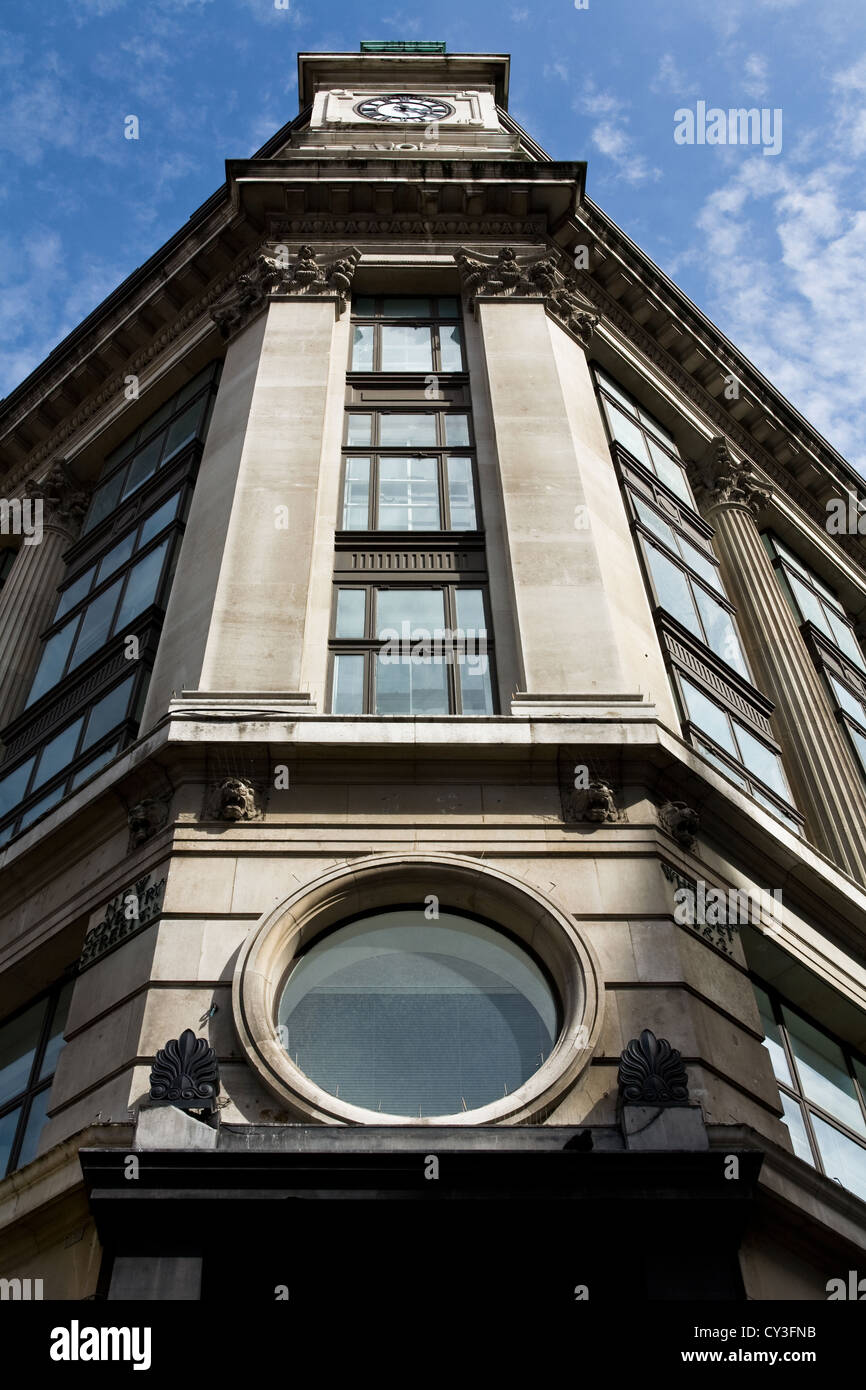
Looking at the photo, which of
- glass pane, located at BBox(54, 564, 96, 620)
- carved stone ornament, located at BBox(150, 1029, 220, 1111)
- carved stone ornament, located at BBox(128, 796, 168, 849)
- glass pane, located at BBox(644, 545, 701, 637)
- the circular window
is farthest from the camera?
glass pane, located at BBox(54, 564, 96, 620)

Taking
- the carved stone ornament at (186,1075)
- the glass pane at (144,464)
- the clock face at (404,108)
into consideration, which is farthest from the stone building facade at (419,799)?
the clock face at (404,108)

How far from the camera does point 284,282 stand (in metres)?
27.4

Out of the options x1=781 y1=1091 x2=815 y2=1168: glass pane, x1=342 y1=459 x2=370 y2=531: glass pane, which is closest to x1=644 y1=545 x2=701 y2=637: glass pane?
x1=342 y1=459 x2=370 y2=531: glass pane

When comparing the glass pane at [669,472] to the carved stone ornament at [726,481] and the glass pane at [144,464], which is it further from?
the glass pane at [144,464]

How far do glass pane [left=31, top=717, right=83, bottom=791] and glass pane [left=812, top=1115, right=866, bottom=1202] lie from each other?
12155 mm

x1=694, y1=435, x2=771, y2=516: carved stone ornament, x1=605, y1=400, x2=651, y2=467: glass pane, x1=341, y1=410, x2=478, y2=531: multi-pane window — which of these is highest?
x1=694, y1=435, x2=771, y2=516: carved stone ornament

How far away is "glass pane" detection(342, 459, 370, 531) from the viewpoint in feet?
70.5

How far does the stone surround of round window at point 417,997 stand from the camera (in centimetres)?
1237

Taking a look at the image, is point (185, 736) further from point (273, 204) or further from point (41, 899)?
point (273, 204)

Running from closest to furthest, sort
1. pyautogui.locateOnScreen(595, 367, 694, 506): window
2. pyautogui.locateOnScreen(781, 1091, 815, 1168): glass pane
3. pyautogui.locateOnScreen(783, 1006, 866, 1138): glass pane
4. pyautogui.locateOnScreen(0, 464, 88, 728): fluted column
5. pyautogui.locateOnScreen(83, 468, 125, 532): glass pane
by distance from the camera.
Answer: pyautogui.locateOnScreen(781, 1091, 815, 1168): glass pane
pyautogui.locateOnScreen(783, 1006, 866, 1138): glass pane
pyautogui.locateOnScreen(0, 464, 88, 728): fluted column
pyautogui.locateOnScreen(595, 367, 694, 506): window
pyautogui.locateOnScreen(83, 468, 125, 532): glass pane

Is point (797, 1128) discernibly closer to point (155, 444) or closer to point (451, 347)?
point (451, 347)

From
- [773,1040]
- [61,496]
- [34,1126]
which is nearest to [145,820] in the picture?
[34,1126]

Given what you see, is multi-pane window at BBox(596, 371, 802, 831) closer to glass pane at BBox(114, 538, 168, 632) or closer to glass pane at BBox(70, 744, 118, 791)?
glass pane at BBox(114, 538, 168, 632)
